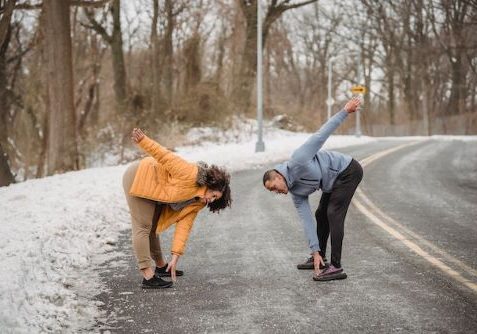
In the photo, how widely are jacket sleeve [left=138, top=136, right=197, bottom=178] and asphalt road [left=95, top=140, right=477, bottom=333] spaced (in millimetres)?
1135

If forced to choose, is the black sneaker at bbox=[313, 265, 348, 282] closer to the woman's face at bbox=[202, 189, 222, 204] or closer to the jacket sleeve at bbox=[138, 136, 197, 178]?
the woman's face at bbox=[202, 189, 222, 204]

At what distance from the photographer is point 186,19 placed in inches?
1332

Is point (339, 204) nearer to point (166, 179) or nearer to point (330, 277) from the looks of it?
point (330, 277)

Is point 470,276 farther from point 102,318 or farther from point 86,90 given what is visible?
point 86,90

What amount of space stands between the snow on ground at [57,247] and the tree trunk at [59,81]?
250cm

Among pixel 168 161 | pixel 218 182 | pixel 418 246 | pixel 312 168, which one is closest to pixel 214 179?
pixel 218 182

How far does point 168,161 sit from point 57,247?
2410 mm

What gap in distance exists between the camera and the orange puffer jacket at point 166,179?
5.34 m

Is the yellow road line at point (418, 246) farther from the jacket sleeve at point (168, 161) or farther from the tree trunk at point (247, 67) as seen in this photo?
the tree trunk at point (247, 67)

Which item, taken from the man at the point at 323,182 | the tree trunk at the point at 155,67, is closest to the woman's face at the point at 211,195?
the man at the point at 323,182

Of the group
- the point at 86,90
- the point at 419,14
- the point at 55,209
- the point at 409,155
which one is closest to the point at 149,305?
the point at 55,209

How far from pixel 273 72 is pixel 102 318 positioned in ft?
196

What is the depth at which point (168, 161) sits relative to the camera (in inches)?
211

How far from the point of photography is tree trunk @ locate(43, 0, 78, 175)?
1656cm
